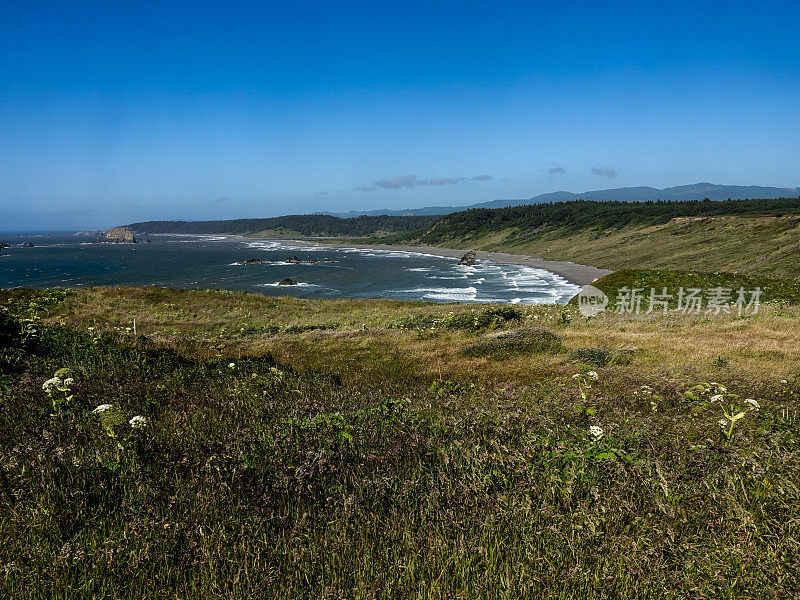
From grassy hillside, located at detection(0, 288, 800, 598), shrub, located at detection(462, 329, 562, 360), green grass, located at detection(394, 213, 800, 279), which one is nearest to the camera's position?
grassy hillside, located at detection(0, 288, 800, 598)

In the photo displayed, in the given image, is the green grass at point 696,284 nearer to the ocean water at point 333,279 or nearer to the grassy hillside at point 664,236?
the ocean water at point 333,279

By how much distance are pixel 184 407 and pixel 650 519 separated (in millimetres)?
5050

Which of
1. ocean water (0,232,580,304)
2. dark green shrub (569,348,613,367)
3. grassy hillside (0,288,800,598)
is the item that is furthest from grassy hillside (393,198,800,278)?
grassy hillside (0,288,800,598)

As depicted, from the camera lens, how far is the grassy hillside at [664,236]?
7669 cm

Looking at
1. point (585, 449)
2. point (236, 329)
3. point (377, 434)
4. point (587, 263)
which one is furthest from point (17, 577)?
point (587, 263)

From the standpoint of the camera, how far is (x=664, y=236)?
371 ft

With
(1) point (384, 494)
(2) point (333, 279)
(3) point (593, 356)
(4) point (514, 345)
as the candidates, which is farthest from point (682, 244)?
(1) point (384, 494)

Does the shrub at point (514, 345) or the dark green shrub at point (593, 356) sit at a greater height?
the dark green shrub at point (593, 356)

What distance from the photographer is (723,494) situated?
3.46m

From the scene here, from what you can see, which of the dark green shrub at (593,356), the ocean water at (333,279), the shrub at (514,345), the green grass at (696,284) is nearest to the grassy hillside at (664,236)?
the ocean water at (333,279)

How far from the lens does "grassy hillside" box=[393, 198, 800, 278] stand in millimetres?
76688

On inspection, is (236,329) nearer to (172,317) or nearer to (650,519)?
(172,317)

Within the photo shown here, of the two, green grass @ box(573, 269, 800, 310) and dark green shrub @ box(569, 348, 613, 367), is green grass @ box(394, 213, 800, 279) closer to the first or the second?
green grass @ box(573, 269, 800, 310)

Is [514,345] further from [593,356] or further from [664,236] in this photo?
[664,236]
